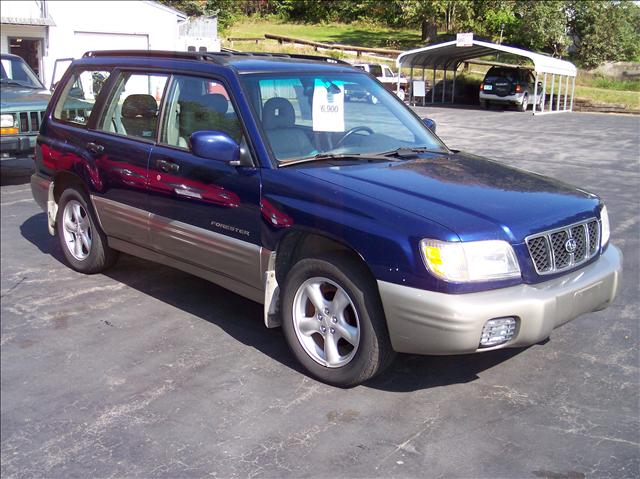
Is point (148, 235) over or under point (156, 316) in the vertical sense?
over

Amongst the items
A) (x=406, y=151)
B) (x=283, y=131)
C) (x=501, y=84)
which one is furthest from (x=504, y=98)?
(x=283, y=131)

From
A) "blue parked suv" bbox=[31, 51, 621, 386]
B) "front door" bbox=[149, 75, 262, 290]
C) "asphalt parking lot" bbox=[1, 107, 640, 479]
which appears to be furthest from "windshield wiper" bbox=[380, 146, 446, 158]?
"asphalt parking lot" bbox=[1, 107, 640, 479]

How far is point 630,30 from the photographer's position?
44594mm

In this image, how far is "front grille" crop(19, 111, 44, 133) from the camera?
10922mm

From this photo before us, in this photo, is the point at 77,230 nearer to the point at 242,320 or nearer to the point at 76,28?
the point at 242,320

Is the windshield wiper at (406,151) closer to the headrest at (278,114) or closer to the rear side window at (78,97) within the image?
the headrest at (278,114)

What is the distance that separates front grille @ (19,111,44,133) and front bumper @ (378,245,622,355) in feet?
27.8

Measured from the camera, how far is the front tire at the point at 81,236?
20.5ft

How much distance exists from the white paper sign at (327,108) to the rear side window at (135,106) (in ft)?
3.87

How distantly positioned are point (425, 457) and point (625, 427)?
3.72ft

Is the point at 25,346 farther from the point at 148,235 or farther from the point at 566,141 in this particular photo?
the point at 566,141

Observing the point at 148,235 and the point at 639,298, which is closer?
the point at 148,235

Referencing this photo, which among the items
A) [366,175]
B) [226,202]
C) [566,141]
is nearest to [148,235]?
[226,202]

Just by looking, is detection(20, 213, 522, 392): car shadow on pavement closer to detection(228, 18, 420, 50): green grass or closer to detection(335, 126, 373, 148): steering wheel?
detection(335, 126, 373, 148): steering wheel
